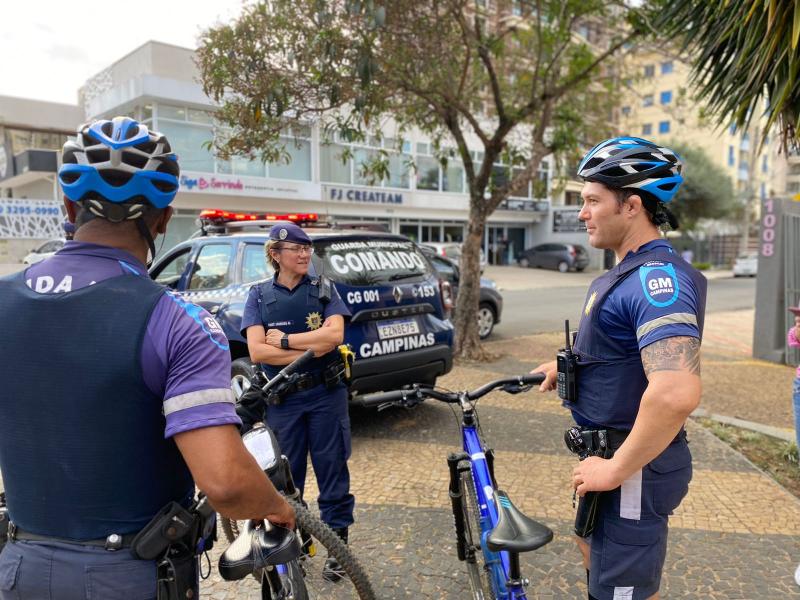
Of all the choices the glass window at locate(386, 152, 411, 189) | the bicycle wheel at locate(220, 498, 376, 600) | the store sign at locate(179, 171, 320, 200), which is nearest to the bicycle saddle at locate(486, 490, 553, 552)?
the bicycle wheel at locate(220, 498, 376, 600)

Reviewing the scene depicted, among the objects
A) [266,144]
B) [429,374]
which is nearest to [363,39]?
[266,144]

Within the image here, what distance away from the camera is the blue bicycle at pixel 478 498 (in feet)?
7.01

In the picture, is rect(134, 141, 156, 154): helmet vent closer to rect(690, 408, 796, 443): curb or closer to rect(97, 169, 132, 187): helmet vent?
rect(97, 169, 132, 187): helmet vent

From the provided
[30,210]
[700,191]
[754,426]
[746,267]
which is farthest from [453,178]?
[754,426]

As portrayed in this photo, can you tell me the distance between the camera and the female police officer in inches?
123

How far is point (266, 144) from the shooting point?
725 centimetres

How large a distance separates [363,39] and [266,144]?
1.88m

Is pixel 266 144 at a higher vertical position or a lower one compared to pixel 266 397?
higher

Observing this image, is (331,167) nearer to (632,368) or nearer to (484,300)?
(484,300)

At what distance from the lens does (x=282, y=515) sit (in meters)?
1.52

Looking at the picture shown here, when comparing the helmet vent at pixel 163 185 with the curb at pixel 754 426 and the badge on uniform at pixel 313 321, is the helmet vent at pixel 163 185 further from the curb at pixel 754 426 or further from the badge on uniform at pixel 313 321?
the curb at pixel 754 426

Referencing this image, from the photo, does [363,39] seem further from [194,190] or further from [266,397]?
[194,190]

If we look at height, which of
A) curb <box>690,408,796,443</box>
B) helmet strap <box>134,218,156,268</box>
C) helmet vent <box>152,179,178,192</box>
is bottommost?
curb <box>690,408,796,443</box>

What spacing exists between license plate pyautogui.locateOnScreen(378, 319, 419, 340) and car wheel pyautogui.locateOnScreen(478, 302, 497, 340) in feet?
17.5
